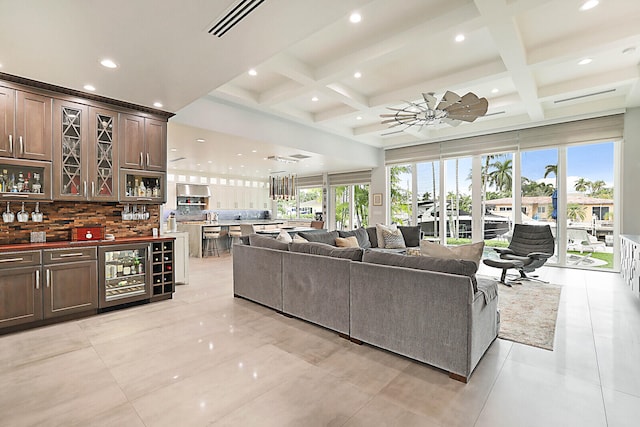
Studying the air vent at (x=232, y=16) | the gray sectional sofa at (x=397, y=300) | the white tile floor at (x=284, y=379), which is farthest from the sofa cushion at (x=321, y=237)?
the air vent at (x=232, y=16)

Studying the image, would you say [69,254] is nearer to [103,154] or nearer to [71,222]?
[71,222]

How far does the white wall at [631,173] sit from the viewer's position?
5344 millimetres

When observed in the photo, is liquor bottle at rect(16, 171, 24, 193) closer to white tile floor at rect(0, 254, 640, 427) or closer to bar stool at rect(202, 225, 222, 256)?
white tile floor at rect(0, 254, 640, 427)

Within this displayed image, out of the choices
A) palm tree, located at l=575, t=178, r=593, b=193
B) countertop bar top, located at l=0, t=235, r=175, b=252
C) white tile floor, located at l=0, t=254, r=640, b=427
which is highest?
palm tree, located at l=575, t=178, r=593, b=193

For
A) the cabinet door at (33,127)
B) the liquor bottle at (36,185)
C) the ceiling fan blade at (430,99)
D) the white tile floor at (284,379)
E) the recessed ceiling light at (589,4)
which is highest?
the recessed ceiling light at (589,4)

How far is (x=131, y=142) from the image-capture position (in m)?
4.08

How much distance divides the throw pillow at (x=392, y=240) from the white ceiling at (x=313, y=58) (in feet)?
7.95

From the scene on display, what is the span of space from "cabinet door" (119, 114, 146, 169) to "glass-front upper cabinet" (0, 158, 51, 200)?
0.80 meters

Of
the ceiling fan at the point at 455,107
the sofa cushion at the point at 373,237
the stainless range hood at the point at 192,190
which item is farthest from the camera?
the stainless range hood at the point at 192,190

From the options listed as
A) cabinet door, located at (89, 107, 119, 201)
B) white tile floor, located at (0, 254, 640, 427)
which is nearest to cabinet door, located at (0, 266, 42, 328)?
white tile floor, located at (0, 254, 640, 427)

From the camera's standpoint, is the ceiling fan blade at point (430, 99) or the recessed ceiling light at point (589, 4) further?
the ceiling fan blade at point (430, 99)

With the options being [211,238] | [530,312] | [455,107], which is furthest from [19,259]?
[530,312]

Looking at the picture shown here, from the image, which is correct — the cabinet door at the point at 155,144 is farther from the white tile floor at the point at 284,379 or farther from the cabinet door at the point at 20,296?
the white tile floor at the point at 284,379

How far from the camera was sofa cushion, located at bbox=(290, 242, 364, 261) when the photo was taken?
296cm
